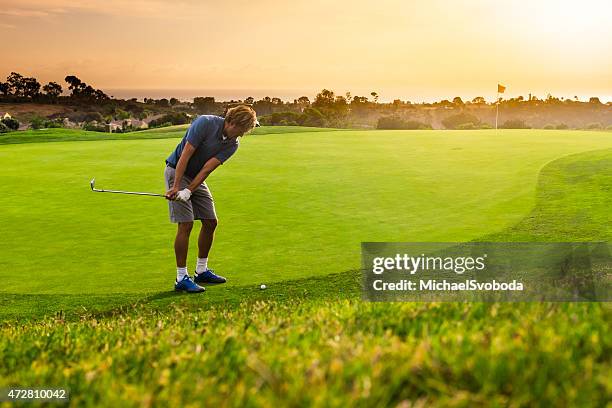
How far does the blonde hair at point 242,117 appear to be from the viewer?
7.21 m

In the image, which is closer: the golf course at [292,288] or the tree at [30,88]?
the golf course at [292,288]

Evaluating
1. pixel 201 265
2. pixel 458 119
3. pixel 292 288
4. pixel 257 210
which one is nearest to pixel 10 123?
pixel 458 119

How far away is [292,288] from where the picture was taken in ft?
21.7

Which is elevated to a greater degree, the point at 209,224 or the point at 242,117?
the point at 242,117

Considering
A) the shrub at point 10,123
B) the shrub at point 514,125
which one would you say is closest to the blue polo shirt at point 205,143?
the shrub at point 10,123

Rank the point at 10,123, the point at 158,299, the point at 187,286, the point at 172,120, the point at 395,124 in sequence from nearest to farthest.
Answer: the point at 158,299 → the point at 187,286 → the point at 10,123 → the point at 395,124 → the point at 172,120

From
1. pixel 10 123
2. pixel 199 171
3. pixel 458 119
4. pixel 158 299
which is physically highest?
pixel 458 119

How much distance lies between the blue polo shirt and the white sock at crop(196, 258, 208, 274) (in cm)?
96

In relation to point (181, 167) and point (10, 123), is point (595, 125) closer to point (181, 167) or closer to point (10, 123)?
point (10, 123)

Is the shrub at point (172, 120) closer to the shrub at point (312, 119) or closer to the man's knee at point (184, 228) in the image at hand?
the shrub at point (312, 119)

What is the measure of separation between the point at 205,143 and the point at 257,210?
3265mm

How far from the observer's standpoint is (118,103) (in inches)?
2753

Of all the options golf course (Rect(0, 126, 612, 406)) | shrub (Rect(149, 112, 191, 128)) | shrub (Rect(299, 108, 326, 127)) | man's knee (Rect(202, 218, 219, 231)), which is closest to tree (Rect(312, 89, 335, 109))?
shrub (Rect(299, 108, 326, 127))

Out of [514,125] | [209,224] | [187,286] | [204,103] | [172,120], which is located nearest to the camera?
[187,286]
